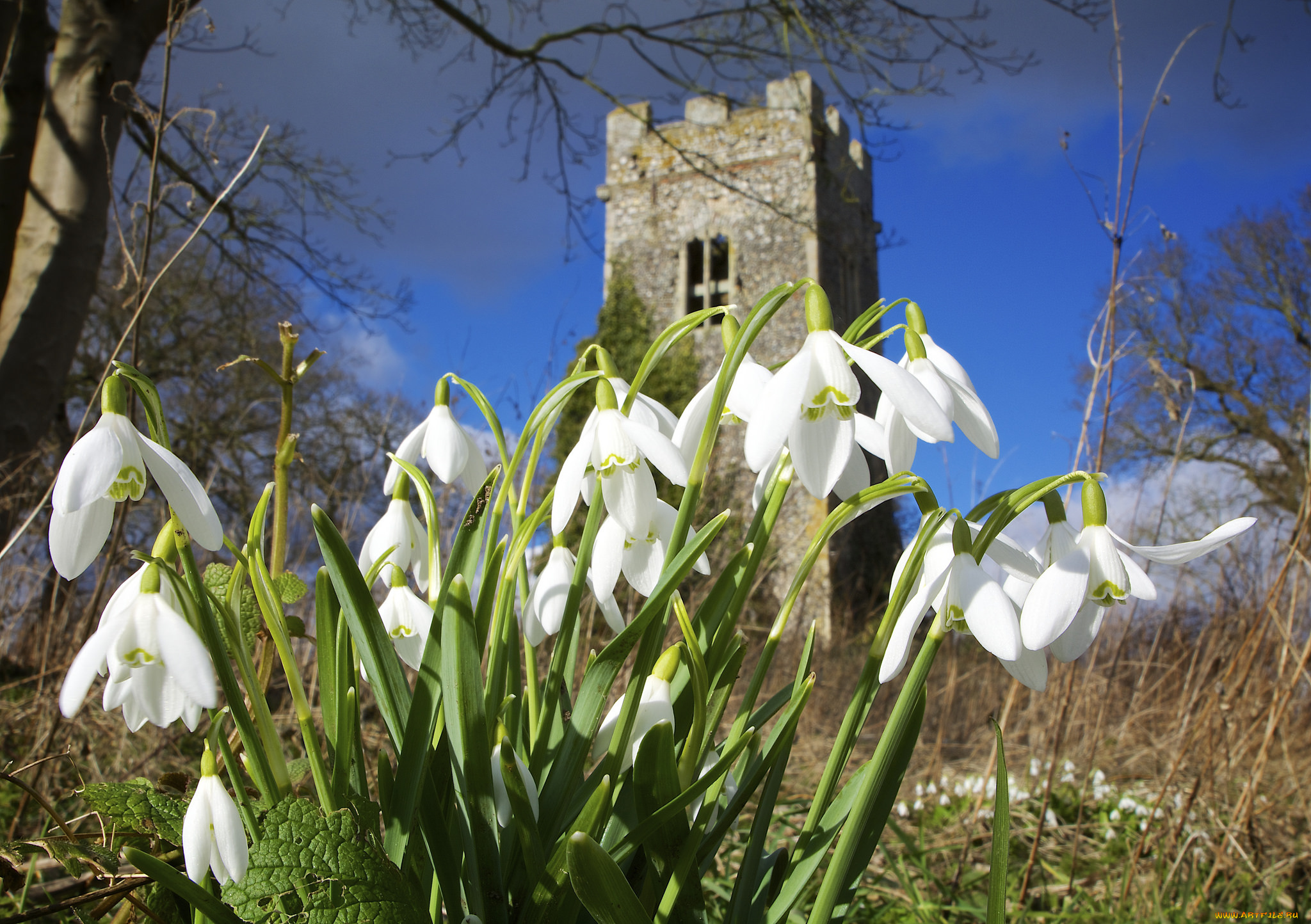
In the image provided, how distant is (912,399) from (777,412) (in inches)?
3.5

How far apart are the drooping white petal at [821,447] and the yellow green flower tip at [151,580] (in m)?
0.45

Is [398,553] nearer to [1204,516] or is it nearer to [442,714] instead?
[442,714]

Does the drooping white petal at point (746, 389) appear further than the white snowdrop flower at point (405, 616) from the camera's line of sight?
No

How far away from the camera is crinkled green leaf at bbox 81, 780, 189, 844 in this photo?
2.28 ft

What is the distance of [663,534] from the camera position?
0.78m

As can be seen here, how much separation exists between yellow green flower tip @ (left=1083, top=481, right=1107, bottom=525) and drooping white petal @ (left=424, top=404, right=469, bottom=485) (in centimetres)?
55

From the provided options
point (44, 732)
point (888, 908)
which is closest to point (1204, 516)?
point (888, 908)

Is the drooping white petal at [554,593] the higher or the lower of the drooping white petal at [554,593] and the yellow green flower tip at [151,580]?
the higher

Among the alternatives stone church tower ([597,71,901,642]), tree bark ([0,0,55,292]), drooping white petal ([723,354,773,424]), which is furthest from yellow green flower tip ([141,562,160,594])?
stone church tower ([597,71,901,642])

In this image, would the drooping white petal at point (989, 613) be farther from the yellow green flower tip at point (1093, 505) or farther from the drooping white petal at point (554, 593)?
the drooping white petal at point (554, 593)

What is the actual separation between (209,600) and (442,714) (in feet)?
0.70

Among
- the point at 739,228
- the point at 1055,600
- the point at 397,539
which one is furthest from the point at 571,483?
the point at 739,228

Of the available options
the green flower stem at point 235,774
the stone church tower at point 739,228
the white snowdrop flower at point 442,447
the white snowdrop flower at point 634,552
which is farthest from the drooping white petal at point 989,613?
the stone church tower at point 739,228

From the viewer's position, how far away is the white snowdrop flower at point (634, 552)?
0.72 metres
